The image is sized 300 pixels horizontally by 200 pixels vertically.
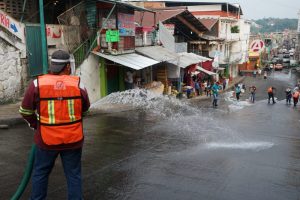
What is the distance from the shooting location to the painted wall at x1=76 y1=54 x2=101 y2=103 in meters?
17.2

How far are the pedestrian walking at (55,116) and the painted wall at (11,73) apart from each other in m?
10.8

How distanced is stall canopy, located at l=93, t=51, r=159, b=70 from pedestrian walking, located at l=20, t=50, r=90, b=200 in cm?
1392

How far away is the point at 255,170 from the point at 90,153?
3.07 m

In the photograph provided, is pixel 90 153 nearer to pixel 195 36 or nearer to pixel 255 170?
pixel 255 170

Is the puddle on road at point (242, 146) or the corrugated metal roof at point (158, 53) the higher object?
the corrugated metal roof at point (158, 53)

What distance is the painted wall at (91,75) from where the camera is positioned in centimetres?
1717

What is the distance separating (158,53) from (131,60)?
4.88 m

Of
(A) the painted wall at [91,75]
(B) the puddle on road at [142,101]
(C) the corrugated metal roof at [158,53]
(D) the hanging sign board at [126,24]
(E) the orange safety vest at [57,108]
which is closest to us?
(E) the orange safety vest at [57,108]

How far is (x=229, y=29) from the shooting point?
54469 millimetres

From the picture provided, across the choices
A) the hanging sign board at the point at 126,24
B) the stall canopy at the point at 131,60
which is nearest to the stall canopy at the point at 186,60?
the hanging sign board at the point at 126,24

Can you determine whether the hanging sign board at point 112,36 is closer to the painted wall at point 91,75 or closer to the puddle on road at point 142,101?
the painted wall at point 91,75

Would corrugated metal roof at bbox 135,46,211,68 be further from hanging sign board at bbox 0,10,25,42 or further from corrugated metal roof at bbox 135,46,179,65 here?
hanging sign board at bbox 0,10,25,42

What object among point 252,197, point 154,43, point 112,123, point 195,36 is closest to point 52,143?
point 252,197

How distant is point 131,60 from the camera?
62.8ft
